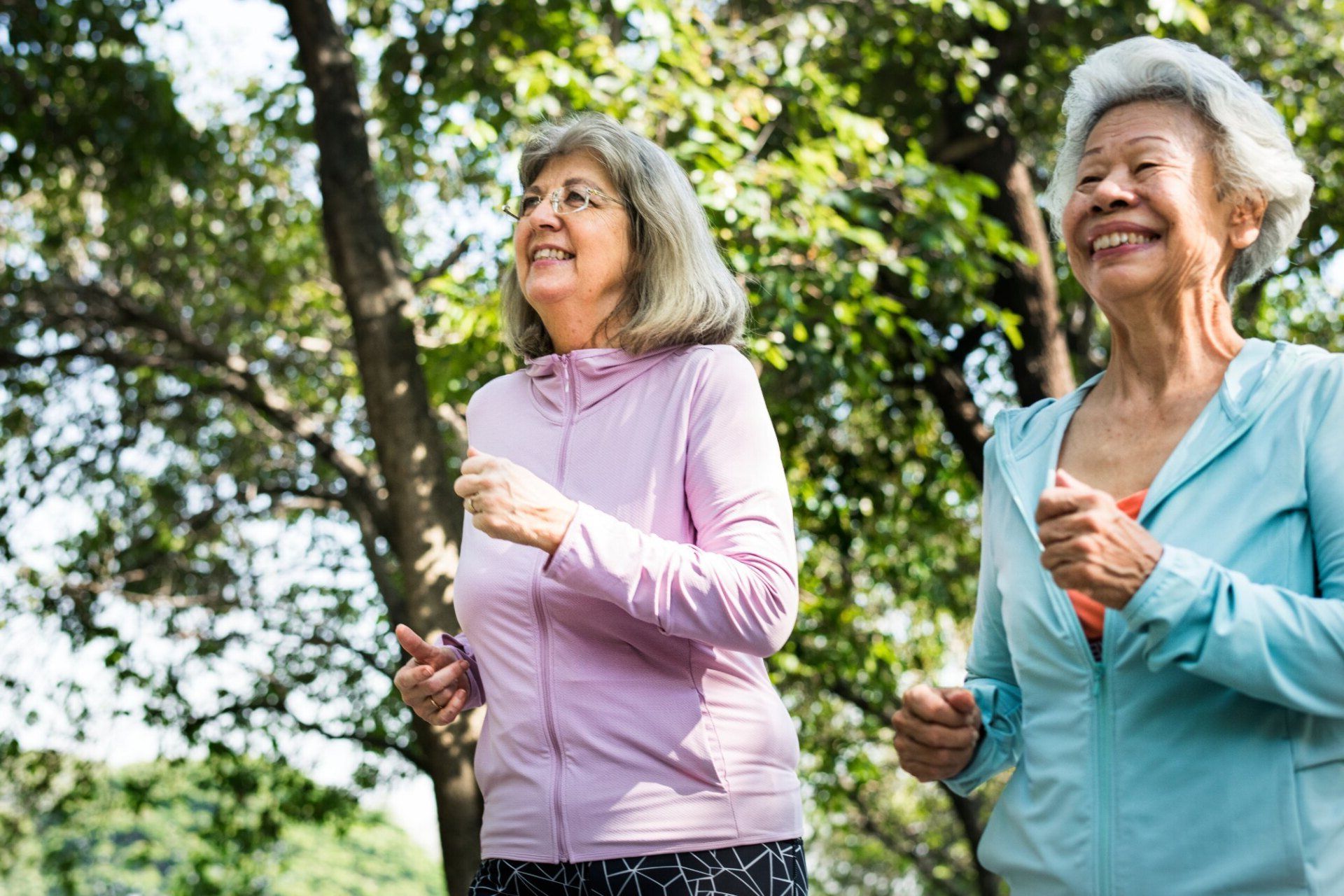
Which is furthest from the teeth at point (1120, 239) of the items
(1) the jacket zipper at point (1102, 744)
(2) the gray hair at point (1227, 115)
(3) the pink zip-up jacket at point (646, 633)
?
(3) the pink zip-up jacket at point (646, 633)

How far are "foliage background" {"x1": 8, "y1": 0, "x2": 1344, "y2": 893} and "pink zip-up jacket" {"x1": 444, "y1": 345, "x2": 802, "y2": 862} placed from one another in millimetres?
3363

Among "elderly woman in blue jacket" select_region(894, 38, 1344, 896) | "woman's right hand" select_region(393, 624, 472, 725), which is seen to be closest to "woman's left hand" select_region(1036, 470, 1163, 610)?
"elderly woman in blue jacket" select_region(894, 38, 1344, 896)

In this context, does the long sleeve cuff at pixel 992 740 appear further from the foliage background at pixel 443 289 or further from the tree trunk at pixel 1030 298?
the tree trunk at pixel 1030 298

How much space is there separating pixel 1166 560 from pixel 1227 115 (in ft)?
2.51

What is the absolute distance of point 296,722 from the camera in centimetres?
934

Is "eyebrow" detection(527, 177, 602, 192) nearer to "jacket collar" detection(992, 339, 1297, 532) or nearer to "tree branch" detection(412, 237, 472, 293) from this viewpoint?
"jacket collar" detection(992, 339, 1297, 532)

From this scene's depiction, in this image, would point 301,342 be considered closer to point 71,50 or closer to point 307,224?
point 307,224

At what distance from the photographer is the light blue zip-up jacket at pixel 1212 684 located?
155 centimetres

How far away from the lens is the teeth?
1.93 m

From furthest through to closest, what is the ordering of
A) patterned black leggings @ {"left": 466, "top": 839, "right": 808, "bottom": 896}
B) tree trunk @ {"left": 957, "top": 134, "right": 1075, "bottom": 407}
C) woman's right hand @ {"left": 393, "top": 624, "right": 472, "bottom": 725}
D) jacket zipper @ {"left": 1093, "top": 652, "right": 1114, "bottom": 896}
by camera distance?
tree trunk @ {"left": 957, "top": 134, "right": 1075, "bottom": 407} → woman's right hand @ {"left": 393, "top": 624, "right": 472, "bottom": 725} → patterned black leggings @ {"left": 466, "top": 839, "right": 808, "bottom": 896} → jacket zipper @ {"left": 1093, "top": 652, "right": 1114, "bottom": 896}

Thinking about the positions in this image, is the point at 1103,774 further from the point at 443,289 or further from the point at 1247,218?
the point at 443,289

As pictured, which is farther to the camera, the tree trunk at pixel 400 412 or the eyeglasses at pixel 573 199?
the tree trunk at pixel 400 412

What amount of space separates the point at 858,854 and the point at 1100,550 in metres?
12.9

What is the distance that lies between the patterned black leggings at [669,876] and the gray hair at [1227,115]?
116 cm
